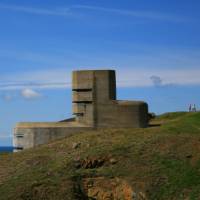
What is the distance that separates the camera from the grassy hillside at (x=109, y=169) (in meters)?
17.6

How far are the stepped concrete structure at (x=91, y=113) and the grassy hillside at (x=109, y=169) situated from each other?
196cm

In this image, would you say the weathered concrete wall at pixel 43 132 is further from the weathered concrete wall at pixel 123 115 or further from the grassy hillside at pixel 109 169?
the grassy hillside at pixel 109 169

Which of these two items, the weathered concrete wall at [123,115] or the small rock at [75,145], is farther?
the weathered concrete wall at [123,115]

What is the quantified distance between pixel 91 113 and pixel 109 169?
18.6 feet

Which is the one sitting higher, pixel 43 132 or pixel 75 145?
pixel 43 132

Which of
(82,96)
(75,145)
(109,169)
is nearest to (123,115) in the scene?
(82,96)

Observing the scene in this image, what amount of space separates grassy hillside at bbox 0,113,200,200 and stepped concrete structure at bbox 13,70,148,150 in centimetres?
196

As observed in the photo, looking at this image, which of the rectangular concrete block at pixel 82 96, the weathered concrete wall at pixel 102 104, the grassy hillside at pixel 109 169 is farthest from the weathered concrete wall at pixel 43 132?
the grassy hillside at pixel 109 169

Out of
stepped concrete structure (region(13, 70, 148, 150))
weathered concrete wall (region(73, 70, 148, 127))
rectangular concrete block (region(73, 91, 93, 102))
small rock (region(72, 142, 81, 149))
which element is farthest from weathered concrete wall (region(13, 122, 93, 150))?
small rock (region(72, 142, 81, 149))

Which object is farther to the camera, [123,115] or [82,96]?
[82,96]

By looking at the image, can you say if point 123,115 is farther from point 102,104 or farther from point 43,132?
point 43,132

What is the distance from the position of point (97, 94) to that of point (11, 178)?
6716 millimetres

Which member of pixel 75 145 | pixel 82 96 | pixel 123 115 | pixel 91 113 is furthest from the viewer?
pixel 82 96

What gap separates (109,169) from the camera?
18719 millimetres
